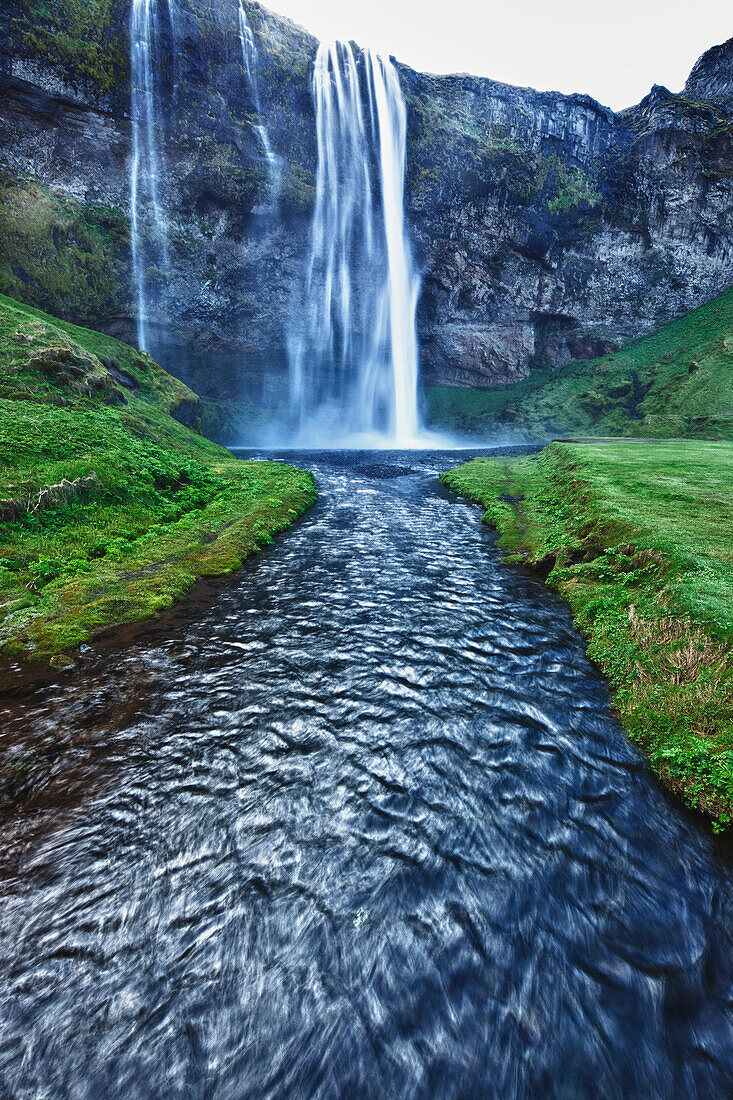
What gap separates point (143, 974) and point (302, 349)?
84.6 meters

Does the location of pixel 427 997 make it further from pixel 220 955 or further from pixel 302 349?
pixel 302 349

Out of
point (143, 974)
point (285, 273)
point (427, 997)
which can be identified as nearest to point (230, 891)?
point (143, 974)

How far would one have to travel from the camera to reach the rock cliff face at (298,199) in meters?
49.3

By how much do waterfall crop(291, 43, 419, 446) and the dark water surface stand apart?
75.6 meters

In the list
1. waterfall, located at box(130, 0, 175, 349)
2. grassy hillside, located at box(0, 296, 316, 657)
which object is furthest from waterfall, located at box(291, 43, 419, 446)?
grassy hillside, located at box(0, 296, 316, 657)

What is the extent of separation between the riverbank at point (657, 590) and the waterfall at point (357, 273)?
62.0 meters

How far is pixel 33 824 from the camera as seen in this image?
6.26 metres

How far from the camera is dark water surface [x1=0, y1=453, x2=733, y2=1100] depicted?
164 inches

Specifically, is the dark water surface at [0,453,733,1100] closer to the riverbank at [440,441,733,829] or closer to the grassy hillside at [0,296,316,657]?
the riverbank at [440,441,733,829]

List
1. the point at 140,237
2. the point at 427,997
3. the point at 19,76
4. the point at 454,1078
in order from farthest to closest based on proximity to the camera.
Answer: the point at 140,237 < the point at 19,76 < the point at 427,997 < the point at 454,1078

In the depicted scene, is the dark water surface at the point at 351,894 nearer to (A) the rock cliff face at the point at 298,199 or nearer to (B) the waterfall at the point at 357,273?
(A) the rock cliff face at the point at 298,199

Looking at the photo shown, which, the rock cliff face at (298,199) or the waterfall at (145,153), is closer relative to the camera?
the rock cliff face at (298,199)

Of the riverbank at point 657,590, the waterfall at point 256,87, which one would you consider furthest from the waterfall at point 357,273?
the riverbank at point 657,590

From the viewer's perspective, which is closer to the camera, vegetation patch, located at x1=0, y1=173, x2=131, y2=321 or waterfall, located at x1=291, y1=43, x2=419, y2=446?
vegetation patch, located at x1=0, y1=173, x2=131, y2=321
